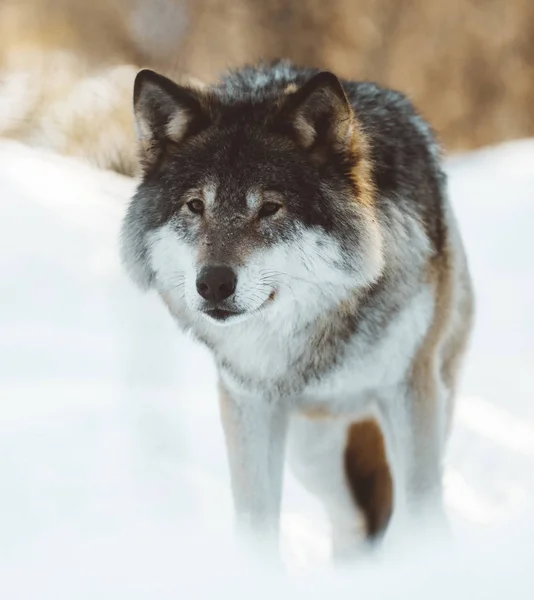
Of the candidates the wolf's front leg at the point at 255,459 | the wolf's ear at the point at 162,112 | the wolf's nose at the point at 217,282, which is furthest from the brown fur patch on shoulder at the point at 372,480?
the wolf's ear at the point at 162,112

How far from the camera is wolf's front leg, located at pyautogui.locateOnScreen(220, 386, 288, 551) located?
2.78 meters

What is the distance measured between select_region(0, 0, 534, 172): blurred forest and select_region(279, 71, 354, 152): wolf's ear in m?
5.26

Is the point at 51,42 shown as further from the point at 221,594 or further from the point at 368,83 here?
the point at 221,594

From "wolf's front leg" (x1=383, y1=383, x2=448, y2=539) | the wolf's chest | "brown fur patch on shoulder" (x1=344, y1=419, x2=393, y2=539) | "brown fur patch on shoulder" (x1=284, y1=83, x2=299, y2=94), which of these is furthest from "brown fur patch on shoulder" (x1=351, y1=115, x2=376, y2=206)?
"brown fur patch on shoulder" (x1=344, y1=419, x2=393, y2=539)

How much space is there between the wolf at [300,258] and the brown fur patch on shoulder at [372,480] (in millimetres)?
169

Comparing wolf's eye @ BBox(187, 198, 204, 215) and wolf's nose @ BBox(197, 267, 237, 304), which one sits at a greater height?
wolf's eye @ BBox(187, 198, 204, 215)

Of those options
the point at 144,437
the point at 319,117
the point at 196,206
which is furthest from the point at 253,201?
the point at 144,437

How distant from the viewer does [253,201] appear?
2.31 m

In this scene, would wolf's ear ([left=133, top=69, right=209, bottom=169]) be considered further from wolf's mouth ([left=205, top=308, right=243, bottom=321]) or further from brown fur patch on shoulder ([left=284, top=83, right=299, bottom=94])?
wolf's mouth ([left=205, top=308, right=243, bottom=321])

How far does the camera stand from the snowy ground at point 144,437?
1854 millimetres

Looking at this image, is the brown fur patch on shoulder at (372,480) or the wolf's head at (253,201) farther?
the brown fur patch on shoulder at (372,480)

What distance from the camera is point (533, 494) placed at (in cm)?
A: 346

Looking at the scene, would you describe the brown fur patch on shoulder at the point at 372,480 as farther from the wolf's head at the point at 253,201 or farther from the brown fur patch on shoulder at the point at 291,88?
the brown fur patch on shoulder at the point at 291,88

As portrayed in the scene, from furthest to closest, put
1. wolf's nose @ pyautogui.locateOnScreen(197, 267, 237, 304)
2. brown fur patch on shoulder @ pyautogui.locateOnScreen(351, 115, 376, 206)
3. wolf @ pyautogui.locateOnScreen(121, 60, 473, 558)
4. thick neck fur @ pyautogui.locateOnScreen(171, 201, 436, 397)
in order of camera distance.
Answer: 1. thick neck fur @ pyautogui.locateOnScreen(171, 201, 436, 397)
2. brown fur patch on shoulder @ pyautogui.locateOnScreen(351, 115, 376, 206)
3. wolf @ pyautogui.locateOnScreen(121, 60, 473, 558)
4. wolf's nose @ pyautogui.locateOnScreen(197, 267, 237, 304)
